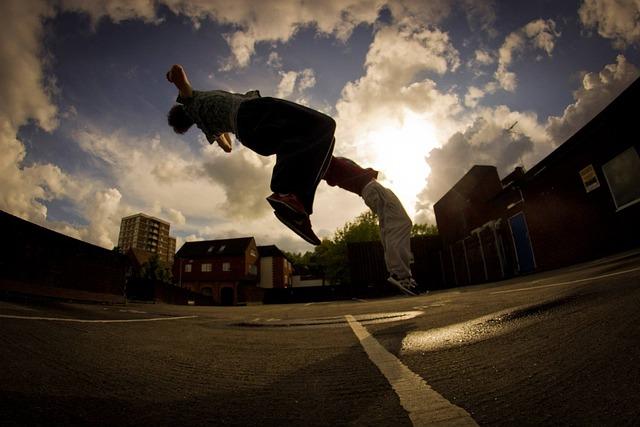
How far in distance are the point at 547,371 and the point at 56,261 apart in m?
9.57

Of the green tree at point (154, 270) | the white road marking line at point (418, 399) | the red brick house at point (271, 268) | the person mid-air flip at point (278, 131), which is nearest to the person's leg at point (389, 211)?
the person mid-air flip at point (278, 131)

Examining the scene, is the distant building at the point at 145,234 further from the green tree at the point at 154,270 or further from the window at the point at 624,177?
the window at the point at 624,177

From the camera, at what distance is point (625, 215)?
8641 millimetres

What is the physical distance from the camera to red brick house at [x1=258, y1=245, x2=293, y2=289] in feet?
152

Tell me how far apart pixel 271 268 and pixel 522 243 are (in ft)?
125

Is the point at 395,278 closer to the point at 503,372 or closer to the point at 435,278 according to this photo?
the point at 503,372

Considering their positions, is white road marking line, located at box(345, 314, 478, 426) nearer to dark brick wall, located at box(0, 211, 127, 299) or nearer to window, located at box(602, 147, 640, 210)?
dark brick wall, located at box(0, 211, 127, 299)

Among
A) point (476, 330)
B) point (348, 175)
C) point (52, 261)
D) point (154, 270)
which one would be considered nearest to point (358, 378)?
point (476, 330)

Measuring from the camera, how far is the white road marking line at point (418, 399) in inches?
23.3

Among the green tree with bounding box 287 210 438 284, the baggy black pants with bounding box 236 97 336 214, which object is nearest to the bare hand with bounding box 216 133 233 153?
the baggy black pants with bounding box 236 97 336 214

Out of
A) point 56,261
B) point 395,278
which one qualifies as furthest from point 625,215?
point 56,261

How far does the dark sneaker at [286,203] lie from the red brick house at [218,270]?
124 feet

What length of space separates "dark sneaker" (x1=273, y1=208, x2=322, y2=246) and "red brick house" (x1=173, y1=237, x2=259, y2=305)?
37.5m

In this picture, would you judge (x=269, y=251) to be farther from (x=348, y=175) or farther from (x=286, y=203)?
(x=286, y=203)
